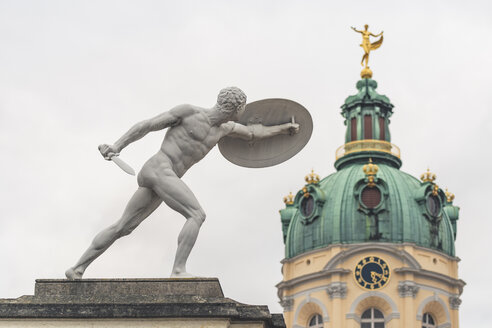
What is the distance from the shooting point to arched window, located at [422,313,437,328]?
249ft

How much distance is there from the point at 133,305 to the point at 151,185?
2081 mm

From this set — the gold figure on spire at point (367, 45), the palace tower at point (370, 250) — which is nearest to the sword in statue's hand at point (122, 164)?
the palace tower at point (370, 250)

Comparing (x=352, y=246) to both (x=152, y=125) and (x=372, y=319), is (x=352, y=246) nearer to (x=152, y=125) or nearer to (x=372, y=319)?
(x=372, y=319)

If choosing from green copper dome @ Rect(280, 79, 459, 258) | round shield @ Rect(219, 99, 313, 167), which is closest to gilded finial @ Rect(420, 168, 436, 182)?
green copper dome @ Rect(280, 79, 459, 258)

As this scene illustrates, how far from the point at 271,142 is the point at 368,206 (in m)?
56.3

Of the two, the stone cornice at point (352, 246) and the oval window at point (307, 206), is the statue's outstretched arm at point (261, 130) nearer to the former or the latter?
the stone cornice at point (352, 246)

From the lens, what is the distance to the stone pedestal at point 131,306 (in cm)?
1770

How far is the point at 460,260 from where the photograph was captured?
77000 mm

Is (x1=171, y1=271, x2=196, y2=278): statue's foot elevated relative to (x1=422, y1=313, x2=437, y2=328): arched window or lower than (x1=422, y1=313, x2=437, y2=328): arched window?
lower

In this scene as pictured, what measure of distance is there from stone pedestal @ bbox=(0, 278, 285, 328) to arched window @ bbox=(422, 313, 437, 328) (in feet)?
192

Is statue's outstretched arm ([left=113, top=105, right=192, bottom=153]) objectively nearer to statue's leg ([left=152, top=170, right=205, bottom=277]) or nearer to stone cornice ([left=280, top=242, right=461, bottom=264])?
statue's leg ([left=152, top=170, right=205, bottom=277])

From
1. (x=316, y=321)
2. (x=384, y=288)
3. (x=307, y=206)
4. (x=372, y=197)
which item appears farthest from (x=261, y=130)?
(x=307, y=206)

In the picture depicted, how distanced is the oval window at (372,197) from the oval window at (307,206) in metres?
3.17

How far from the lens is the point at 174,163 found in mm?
19328
